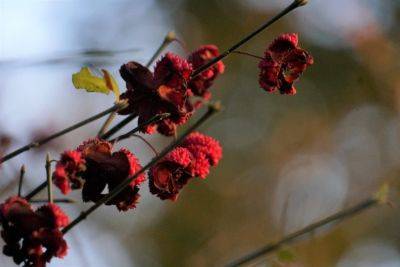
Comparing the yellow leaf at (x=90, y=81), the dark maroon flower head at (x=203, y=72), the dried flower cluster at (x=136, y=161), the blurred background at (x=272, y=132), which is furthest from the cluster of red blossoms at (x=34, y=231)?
the blurred background at (x=272, y=132)

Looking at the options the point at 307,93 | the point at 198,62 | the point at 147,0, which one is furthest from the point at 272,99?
the point at 198,62

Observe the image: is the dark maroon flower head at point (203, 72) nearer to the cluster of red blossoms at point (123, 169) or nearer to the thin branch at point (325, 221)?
the cluster of red blossoms at point (123, 169)

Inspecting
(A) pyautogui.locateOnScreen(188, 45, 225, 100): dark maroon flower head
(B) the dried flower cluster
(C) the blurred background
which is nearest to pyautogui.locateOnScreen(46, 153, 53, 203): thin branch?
(B) the dried flower cluster

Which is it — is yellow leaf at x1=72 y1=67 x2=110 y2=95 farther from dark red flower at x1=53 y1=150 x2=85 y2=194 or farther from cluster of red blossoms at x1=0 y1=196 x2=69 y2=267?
cluster of red blossoms at x1=0 y1=196 x2=69 y2=267

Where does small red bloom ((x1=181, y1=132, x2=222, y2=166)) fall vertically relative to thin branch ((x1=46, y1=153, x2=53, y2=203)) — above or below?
above

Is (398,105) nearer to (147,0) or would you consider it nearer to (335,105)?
(335,105)

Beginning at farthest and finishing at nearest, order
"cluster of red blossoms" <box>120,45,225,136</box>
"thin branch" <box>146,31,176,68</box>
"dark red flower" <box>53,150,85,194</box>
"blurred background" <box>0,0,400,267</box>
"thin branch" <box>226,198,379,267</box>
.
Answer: "blurred background" <box>0,0,400,267</box>, "thin branch" <box>146,31,176,68</box>, "cluster of red blossoms" <box>120,45,225,136</box>, "dark red flower" <box>53,150,85,194</box>, "thin branch" <box>226,198,379,267</box>

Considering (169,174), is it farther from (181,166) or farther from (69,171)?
(69,171)
